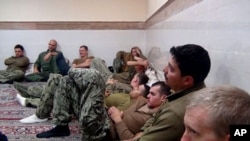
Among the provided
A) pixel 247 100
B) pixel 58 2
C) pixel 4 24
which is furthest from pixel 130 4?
pixel 247 100

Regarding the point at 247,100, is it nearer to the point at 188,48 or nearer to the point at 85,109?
the point at 188,48

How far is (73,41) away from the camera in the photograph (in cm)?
689

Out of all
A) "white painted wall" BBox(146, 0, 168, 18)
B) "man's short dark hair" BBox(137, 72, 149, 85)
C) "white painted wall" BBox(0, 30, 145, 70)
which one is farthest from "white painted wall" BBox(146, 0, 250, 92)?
"white painted wall" BBox(0, 30, 145, 70)

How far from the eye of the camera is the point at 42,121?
3.22 m

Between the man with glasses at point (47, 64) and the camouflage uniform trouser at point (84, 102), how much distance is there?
339cm

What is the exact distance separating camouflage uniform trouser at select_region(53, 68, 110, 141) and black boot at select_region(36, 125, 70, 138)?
0.07 m

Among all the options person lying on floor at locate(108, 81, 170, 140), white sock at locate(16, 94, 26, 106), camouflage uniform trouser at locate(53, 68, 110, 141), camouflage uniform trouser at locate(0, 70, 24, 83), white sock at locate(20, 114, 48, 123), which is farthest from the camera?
camouflage uniform trouser at locate(0, 70, 24, 83)

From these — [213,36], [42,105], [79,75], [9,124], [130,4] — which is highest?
[130,4]

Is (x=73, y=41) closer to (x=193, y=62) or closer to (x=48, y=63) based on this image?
(x=48, y=63)

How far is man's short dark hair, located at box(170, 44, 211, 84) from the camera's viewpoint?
1.45m

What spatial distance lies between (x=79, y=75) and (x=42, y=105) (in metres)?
0.64

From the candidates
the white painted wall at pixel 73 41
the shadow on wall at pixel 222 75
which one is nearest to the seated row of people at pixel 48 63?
the white painted wall at pixel 73 41

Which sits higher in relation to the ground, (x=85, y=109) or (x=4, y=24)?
(x=4, y=24)

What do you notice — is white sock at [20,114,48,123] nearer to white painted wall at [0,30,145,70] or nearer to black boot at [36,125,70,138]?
black boot at [36,125,70,138]
